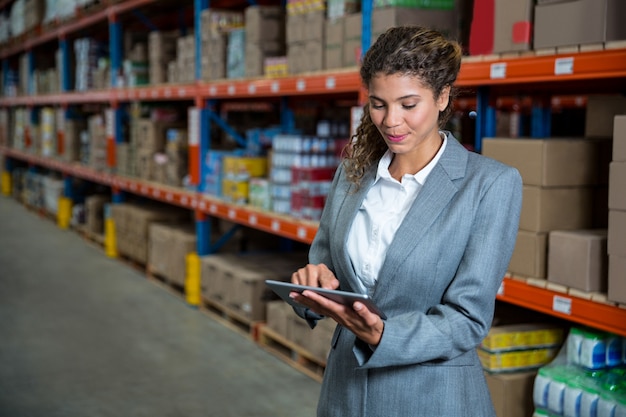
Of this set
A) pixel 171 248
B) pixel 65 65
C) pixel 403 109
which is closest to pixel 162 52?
pixel 171 248

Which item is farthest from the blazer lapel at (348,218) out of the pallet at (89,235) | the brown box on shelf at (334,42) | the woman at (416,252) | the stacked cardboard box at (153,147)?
the pallet at (89,235)

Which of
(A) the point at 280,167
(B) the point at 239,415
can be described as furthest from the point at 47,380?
(A) the point at 280,167

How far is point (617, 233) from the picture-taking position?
2619 millimetres

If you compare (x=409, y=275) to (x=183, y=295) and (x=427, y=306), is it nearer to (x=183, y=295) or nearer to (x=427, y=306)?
(x=427, y=306)

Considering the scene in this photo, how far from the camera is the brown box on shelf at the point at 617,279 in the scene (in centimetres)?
262

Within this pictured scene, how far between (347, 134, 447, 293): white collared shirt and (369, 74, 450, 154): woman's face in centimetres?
8

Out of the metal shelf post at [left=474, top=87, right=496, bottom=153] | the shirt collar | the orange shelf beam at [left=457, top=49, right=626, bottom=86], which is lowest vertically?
the shirt collar

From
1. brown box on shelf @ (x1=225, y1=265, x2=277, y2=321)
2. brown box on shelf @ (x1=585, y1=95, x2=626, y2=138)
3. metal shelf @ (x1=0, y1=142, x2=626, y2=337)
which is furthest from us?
brown box on shelf @ (x1=225, y1=265, x2=277, y2=321)

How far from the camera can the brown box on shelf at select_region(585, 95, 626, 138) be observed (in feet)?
10.8

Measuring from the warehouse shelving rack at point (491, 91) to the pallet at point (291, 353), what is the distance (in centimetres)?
66

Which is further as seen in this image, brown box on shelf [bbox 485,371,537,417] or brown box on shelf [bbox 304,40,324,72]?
brown box on shelf [bbox 304,40,324,72]

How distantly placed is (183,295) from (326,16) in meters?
3.08

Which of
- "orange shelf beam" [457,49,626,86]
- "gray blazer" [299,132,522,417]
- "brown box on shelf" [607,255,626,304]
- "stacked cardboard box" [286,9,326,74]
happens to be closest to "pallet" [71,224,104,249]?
"stacked cardboard box" [286,9,326,74]

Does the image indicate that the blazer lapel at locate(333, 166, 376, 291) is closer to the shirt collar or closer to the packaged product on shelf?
the shirt collar
